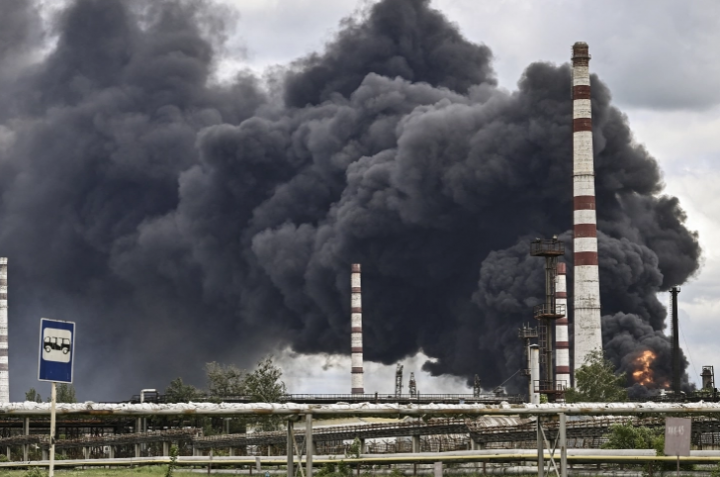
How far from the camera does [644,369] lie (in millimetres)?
72000

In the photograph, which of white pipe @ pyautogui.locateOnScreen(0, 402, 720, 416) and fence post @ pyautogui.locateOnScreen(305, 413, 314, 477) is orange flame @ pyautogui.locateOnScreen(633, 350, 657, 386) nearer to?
white pipe @ pyautogui.locateOnScreen(0, 402, 720, 416)

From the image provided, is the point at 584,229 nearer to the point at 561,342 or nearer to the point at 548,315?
the point at 548,315

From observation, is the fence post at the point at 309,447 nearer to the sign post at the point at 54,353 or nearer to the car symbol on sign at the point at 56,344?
the sign post at the point at 54,353

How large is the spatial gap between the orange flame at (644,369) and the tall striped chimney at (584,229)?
9.15m

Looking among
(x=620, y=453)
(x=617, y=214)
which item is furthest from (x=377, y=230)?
(x=620, y=453)

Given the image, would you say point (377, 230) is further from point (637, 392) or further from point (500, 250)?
point (637, 392)

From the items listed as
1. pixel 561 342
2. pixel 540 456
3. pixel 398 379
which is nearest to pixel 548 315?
pixel 561 342

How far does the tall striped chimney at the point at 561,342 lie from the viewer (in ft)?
215

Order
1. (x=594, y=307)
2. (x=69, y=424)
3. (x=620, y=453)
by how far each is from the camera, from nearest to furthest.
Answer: (x=620, y=453)
(x=69, y=424)
(x=594, y=307)

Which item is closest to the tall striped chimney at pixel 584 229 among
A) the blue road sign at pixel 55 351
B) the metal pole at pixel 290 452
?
the metal pole at pixel 290 452

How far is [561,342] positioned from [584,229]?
351 inches

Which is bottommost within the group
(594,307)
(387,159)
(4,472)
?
(4,472)

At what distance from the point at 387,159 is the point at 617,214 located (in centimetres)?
1996

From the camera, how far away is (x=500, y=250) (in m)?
87.0
